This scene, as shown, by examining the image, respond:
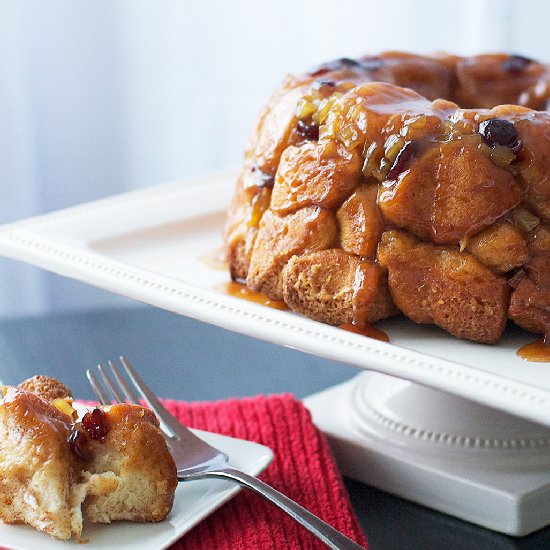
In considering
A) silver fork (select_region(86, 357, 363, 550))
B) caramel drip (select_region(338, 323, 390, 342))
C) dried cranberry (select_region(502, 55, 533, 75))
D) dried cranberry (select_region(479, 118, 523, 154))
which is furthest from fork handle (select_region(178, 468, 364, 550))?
dried cranberry (select_region(502, 55, 533, 75))

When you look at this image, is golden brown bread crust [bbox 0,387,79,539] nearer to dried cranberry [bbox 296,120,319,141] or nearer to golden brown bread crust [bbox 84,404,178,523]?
golden brown bread crust [bbox 84,404,178,523]

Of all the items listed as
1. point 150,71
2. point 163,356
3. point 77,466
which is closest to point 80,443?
point 77,466

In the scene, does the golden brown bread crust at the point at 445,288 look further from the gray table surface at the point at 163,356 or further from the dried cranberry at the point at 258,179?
the gray table surface at the point at 163,356

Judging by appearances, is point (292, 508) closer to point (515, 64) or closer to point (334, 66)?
point (334, 66)

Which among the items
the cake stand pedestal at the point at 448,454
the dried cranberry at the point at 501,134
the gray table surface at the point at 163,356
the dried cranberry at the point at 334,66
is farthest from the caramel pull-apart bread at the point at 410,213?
the gray table surface at the point at 163,356

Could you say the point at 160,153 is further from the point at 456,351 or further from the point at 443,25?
the point at 456,351
